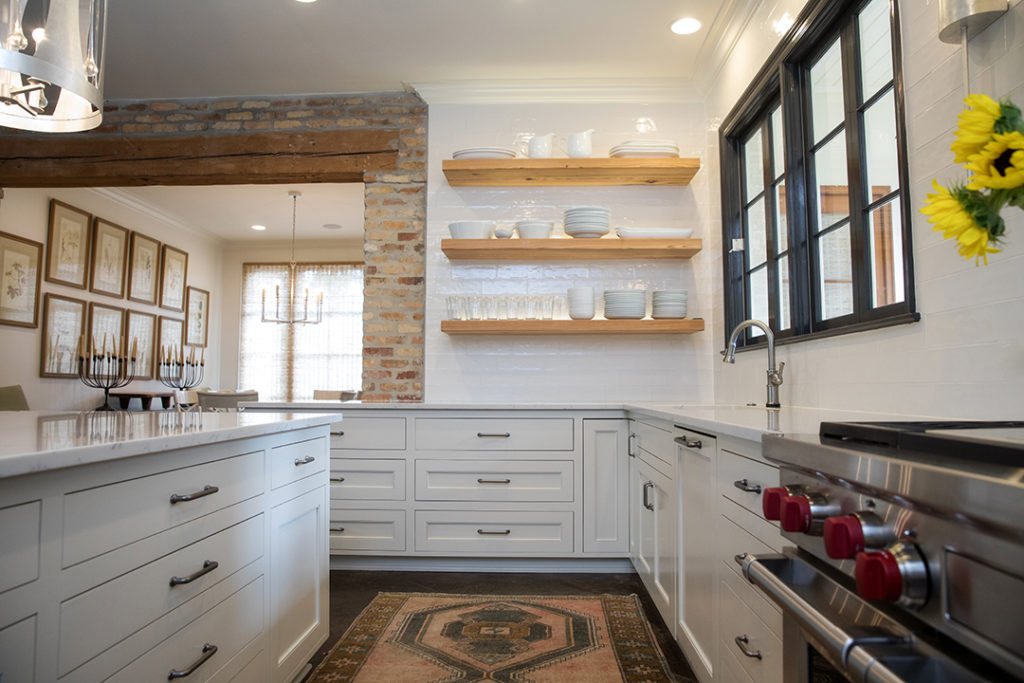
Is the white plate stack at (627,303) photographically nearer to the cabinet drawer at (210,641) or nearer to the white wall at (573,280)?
the white wall at (573,280)

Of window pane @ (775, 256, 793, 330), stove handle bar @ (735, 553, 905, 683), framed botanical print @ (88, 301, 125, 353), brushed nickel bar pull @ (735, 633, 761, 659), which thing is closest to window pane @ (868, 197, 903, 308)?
window pane @ (775, 256, 793, 330)

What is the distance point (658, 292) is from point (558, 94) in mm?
1382

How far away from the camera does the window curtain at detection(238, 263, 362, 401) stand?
840 centimetres

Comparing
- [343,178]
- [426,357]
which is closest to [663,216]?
[426,357]

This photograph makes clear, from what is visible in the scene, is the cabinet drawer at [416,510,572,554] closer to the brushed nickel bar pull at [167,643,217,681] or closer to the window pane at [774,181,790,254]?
the window pane at [774,181,790,254]

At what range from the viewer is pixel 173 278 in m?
7.53

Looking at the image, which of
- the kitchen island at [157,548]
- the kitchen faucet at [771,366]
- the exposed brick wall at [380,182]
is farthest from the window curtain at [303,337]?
the kitchen island at [157,548]

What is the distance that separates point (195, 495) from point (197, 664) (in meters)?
0.35

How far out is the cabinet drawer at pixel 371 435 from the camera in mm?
3389

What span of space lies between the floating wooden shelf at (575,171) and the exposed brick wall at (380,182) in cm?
38

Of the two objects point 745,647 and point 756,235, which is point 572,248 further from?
point 745,647

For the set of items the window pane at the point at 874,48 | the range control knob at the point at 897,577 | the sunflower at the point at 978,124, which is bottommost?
the range control knob at the point at 897,577

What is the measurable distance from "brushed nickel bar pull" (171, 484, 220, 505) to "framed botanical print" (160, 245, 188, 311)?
6621 mm

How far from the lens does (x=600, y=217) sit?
12.3ft
